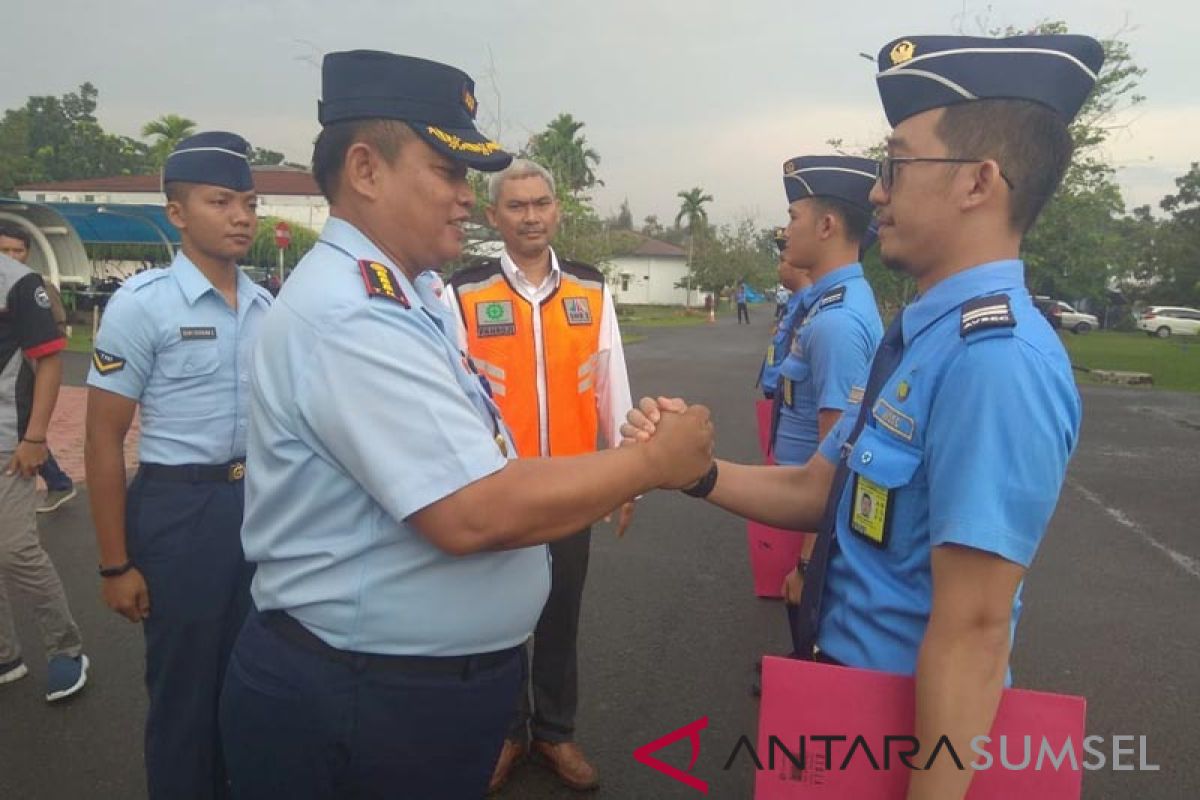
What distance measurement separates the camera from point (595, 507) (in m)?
1.50

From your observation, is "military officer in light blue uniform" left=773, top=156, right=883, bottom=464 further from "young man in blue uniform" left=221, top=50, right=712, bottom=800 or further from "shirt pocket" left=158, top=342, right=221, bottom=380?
"shirt pocket" left=158, top=342, right=221, bottom=380

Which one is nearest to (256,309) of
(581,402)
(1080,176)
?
(581,402)

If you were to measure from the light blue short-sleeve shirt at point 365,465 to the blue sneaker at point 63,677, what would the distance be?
264 cm

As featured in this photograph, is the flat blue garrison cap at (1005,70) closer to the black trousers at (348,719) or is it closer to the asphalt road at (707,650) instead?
the black trousers at (348,719)

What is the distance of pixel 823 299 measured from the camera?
347 cm

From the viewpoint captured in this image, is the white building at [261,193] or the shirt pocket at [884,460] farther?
the white building at [261,193]

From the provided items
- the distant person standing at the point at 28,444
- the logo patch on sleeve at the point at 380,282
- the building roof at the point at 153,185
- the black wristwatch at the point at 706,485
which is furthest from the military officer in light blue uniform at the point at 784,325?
the building roof at the point at 153,185

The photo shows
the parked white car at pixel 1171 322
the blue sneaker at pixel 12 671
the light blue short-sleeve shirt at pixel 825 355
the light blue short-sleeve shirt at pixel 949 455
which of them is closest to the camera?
the light blue short-sleeve shirt at pixel 949 455

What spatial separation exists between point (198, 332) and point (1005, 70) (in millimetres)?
2381

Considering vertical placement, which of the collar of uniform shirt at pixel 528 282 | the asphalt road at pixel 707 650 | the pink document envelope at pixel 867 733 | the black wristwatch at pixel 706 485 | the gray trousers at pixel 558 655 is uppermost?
the collar of uniform shirt at pixel 528 282

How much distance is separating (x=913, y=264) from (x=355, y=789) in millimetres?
1502

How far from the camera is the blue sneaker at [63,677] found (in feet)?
11.9

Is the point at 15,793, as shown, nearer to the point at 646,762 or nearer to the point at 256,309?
the point at 256,309

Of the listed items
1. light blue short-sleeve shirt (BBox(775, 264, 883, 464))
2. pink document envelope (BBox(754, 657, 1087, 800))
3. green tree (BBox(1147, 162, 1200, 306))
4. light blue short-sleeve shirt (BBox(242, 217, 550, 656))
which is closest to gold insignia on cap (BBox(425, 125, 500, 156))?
light blue short-sleeve shirt (BBox(242, 217, 550, 656))
